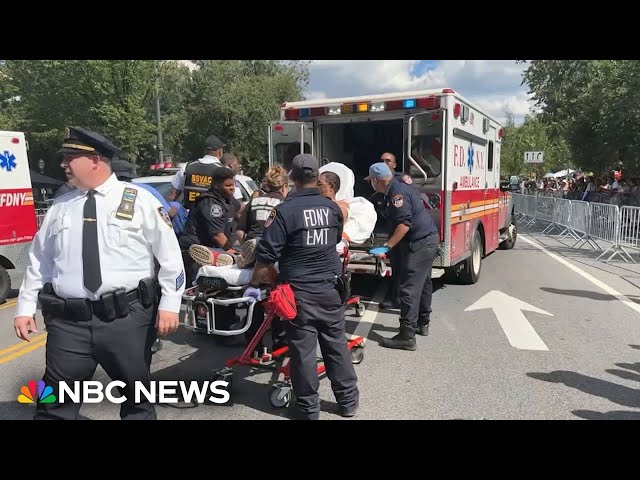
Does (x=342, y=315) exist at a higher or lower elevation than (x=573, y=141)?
lower

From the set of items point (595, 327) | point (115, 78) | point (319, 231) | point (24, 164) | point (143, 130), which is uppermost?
point (115, 78)

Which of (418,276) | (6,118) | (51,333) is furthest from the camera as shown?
(6,118)

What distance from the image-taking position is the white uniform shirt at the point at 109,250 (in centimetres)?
279

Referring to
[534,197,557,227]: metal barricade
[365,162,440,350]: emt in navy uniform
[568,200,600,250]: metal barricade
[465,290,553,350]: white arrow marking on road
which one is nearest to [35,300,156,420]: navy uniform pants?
[365,162,440,350]: emt in navy uniform

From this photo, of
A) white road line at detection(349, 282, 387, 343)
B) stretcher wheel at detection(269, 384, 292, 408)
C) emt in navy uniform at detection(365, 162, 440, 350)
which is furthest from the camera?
white road line at detection(349, 282, 387, 343)

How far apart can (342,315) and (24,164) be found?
21.2 ft

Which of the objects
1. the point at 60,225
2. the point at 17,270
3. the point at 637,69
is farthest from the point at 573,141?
the point at 60,225

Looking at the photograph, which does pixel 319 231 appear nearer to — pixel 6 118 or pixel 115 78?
pixel 115 78

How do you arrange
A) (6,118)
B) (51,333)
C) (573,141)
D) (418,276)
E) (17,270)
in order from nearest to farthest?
1. (51,333)
2. (418,276)
3. (17,270)
4. (573,141)
5. (6,118)

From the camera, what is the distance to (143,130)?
2531cm

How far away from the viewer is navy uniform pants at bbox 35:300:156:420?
278cm

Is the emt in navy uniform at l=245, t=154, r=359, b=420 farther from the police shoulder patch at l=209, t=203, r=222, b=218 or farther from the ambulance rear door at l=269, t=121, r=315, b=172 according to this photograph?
the ambulance rear door at l=269, t=121, r=315, b=172

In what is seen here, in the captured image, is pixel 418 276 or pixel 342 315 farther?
pixel 418 276

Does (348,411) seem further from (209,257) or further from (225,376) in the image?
(209,257)
